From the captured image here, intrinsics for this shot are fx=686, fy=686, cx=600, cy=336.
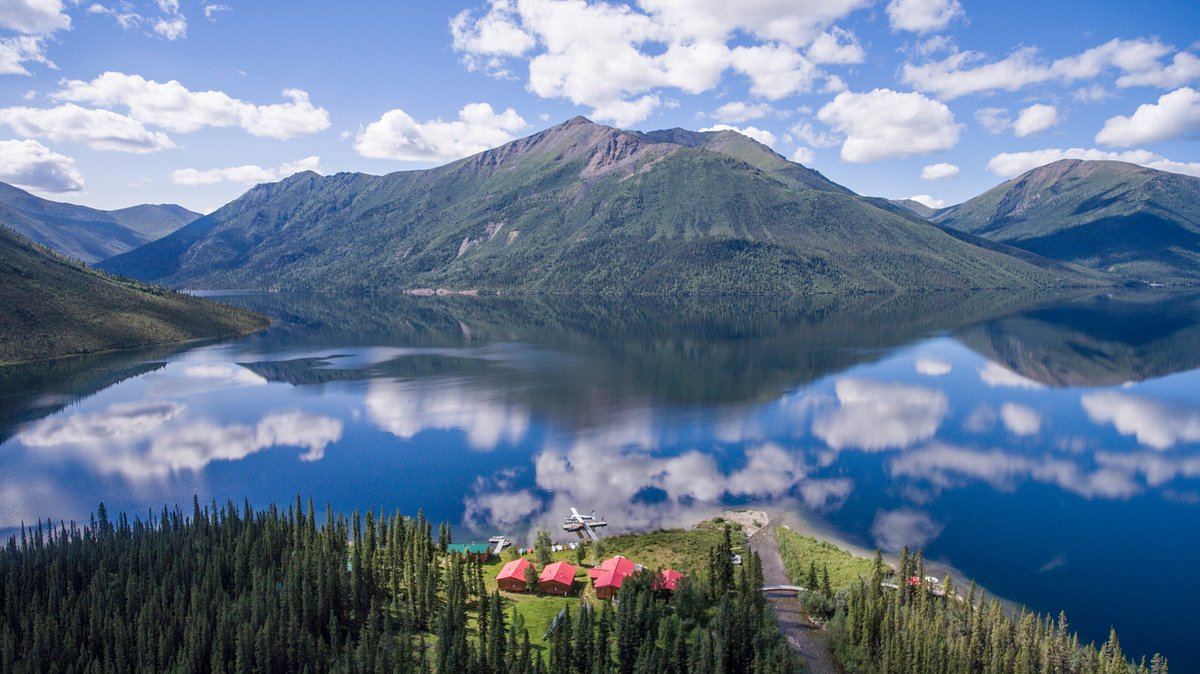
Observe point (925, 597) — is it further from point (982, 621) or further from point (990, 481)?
point (990, 481)

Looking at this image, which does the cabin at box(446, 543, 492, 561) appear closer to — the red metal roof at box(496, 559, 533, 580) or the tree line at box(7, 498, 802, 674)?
the tree line at box(7, 498, 802, 674)

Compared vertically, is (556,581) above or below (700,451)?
below

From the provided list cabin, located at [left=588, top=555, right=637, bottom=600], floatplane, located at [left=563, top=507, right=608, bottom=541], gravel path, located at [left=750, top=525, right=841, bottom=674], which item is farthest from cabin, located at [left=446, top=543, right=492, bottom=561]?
gravel path, located at [left=750, top=525, right=841, bottom=674]

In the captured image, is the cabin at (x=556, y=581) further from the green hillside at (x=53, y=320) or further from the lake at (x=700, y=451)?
the green hillside at (x=53, y=320)

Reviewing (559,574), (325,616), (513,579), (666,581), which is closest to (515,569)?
(513,579)

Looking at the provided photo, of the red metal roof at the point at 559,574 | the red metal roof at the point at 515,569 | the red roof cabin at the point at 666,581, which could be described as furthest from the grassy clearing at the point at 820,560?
the red metal roof at the point at 515,569

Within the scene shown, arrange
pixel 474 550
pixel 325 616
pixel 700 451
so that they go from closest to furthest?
1. pixel 325 616
2. pixel 474 550
3. pixel 700 451

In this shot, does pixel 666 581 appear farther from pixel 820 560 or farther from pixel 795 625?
pixel 820 560

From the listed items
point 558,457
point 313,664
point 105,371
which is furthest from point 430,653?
point 105,371
